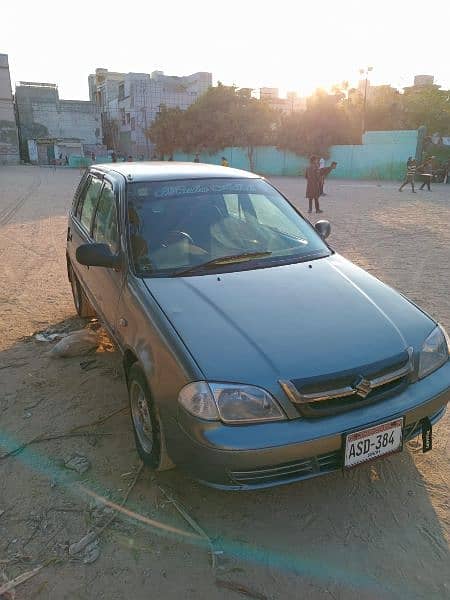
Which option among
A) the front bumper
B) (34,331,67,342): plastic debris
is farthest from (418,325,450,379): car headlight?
(34,331,67,342): plastic debris

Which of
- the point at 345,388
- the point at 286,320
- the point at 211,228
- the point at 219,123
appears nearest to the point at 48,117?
the point at 219,123

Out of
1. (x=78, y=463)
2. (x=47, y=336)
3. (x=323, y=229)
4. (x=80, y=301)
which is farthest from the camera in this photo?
(x=80, y=301)

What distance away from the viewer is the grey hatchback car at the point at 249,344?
6.87ft

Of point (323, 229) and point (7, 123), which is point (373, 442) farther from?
point (7, 123)

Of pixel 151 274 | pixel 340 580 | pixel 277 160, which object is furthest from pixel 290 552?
pixel 277 160

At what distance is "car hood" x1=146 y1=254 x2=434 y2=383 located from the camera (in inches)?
85.4

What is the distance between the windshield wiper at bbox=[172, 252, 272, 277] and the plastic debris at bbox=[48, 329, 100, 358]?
175 cm

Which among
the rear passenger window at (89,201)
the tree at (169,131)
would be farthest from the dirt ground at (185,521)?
the tree at (169,131)

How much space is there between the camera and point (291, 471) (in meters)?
2.14

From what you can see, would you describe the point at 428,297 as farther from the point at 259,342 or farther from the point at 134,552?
the point at 134,552

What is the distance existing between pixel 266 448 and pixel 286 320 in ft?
2.26

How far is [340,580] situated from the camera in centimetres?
206

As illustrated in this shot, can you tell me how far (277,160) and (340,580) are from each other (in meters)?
39.8

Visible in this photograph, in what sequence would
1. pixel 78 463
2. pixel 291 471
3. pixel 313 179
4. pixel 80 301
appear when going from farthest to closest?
pixel 313 179 < pixel 80 301 < pixel 78 463 < pixel 291 471
